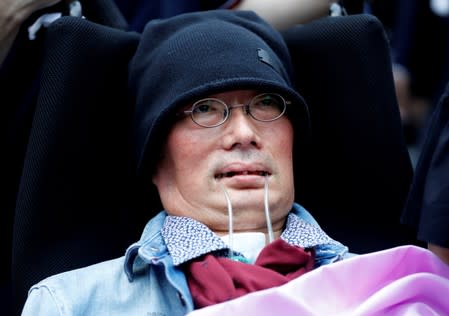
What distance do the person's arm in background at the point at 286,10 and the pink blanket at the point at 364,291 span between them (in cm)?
93

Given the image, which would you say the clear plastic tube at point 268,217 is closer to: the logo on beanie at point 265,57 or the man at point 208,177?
the man at point 208,177

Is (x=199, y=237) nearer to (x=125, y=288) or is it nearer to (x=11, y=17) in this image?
(x=125, y=288)

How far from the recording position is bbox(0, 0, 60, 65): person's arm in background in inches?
94.7

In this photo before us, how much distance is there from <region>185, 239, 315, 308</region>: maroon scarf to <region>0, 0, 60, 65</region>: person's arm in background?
0.77 m

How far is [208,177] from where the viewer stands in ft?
7.66

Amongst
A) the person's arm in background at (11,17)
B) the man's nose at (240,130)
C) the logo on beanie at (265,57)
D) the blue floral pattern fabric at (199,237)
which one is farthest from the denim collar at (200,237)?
the person's arm in background at (11,17)

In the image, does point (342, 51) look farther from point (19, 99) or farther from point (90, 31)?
point (19, 99)

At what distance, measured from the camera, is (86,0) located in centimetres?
268

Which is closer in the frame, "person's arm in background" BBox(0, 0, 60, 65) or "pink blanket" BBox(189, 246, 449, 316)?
"pink blanket" BBox(189, 246, 449, 316)

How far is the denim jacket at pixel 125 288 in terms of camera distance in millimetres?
2131

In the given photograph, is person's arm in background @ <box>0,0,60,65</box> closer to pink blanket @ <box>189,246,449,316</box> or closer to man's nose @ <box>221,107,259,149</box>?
man's nose @ <box>221,107,259,149</box>

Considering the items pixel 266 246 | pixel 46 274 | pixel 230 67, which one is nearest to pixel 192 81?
pixel 230 67

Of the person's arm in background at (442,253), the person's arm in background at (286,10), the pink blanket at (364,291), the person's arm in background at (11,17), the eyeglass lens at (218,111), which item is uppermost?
the person's arm in background at (11,17)

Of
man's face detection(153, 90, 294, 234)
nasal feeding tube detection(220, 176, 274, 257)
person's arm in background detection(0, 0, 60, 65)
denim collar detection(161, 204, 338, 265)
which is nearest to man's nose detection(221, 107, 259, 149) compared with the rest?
man's face detection(153, 90, 294, 234)
